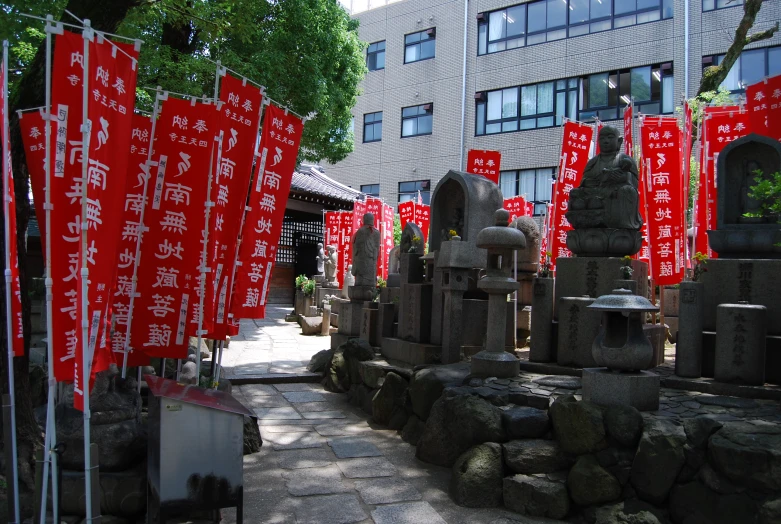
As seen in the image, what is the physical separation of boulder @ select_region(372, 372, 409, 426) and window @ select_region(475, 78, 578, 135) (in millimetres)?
19392

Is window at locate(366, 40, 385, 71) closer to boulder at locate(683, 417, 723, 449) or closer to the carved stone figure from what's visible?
the carved stone figure

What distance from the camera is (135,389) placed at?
6.24 m

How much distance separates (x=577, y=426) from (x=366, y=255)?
8.41 metres

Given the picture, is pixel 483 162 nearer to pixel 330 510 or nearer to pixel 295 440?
pixel 295 440

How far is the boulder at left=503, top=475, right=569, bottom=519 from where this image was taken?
5.47m

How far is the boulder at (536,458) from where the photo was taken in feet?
18.9

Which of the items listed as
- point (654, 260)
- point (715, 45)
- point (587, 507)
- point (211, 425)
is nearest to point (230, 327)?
point (211, 425)

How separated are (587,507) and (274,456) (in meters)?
3.62

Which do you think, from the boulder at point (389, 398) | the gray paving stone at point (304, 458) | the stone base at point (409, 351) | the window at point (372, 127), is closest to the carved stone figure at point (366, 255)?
the stone base at point (409, 351)

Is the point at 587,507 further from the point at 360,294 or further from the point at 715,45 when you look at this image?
the point at 715,45

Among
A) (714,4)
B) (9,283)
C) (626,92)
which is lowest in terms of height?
(9,283)

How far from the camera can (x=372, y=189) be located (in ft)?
102

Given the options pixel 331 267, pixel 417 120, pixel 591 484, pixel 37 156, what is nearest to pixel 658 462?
pixel 591 484

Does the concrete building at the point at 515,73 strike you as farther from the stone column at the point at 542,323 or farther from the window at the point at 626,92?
the stone column at the point at 542,323
